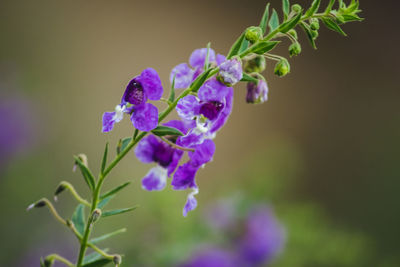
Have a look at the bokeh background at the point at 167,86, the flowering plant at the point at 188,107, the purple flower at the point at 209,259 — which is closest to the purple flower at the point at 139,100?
the flowering plant at the point at 188,107

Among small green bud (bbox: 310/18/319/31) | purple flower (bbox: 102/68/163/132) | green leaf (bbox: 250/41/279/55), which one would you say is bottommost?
purple flower (bbox: 102/68/163/132)

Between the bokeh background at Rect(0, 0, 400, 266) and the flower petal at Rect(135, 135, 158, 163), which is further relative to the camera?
the bokeh background at Rect(0, 0, 400, 266)

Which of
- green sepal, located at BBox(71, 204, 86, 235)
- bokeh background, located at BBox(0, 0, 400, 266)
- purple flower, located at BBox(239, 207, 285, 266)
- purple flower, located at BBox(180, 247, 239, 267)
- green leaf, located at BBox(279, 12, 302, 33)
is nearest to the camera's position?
green leaf, located at BBox(279, 12, 302, 33)

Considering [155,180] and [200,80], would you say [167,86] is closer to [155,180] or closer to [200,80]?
[155,180]

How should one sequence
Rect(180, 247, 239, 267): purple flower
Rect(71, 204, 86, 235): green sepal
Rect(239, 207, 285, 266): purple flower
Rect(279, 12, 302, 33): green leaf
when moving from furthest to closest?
1. Rect(239, 207, 285, 266): purple flower
2. Rect(180, 247, 239, 267): purple flower
3. Rect(71, 204, 86, 235): green sepal
4. Rect(279, 12, 302, 33): green leaf

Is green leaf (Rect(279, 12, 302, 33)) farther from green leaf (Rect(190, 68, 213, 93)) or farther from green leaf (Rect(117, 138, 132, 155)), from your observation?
green leaf (Rect(117, 138, 132, 155))

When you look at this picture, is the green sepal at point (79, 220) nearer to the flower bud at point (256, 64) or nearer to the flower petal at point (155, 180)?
the flower petal at point (155, 180)

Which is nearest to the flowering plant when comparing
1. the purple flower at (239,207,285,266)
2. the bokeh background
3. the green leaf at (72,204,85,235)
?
the green leaf at (72,204,85,235)
